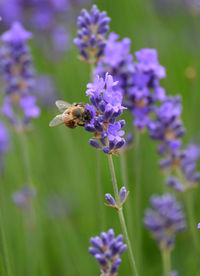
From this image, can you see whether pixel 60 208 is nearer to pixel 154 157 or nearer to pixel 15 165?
pixel 15 165

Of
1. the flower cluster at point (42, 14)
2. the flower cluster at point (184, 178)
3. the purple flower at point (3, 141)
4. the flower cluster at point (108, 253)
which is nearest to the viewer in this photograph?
the flower cluster at point (108, 253)

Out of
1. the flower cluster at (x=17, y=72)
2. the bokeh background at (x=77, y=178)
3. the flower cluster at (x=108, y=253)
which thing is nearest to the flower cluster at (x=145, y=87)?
the bokeh background at (x=77, y=178)

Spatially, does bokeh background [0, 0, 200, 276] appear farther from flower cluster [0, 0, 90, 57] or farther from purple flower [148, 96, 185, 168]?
purple flower [148, 96, 185, 168]

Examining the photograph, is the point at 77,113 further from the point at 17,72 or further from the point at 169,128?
the point at 17,72

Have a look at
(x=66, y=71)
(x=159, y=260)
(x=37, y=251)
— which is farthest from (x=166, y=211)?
(x=66, y=71)

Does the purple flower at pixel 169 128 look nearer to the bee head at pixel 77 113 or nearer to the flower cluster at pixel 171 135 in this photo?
the flower cluster at pixel 171 135

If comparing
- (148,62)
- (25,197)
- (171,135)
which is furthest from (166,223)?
(25,197)
